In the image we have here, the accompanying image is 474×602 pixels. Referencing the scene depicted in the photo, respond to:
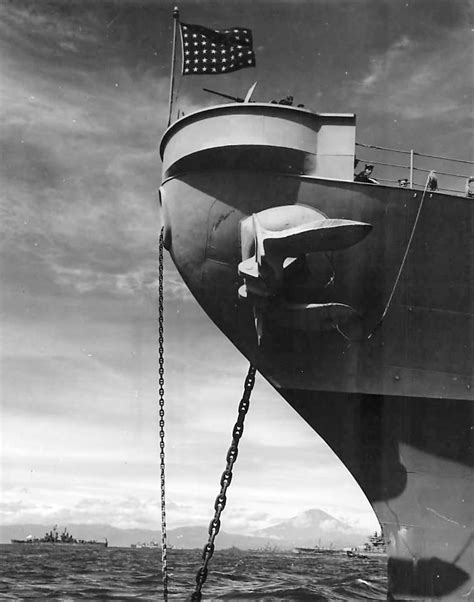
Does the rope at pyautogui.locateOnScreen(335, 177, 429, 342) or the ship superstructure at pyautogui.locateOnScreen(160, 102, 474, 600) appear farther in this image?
the rope at pyautogui.locateOnScreen(335, 177, 429, 342)

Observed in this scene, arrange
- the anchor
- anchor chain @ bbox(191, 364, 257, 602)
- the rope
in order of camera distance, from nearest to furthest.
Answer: the anchor
anchor chain @ bbox(191, 364, 257, 602)
the rope

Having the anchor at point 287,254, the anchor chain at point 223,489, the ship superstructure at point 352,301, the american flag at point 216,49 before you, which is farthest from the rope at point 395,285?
the american flag at point 216,49

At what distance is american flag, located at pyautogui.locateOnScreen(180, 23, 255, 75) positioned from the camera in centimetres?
831

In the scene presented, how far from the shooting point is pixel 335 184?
7.83m

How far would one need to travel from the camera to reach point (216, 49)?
8.32 meters

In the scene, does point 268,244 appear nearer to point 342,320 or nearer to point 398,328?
point 342,320

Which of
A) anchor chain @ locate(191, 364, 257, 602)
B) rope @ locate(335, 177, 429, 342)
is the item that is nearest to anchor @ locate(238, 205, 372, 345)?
rope @ locate(335, 177, 429, 342)

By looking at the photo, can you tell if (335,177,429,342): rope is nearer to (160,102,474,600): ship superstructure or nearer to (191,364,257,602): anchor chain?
(160,102,474,600): ship superstructure

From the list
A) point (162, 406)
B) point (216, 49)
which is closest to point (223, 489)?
point (162, 406)

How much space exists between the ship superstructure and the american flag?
869mm

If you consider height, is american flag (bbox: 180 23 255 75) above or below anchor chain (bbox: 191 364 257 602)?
above

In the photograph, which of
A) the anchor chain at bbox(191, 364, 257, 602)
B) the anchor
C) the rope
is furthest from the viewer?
the rope

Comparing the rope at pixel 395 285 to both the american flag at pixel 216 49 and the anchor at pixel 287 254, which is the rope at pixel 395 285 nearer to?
the anchor at pixel 287 254

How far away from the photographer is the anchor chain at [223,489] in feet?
25.3
